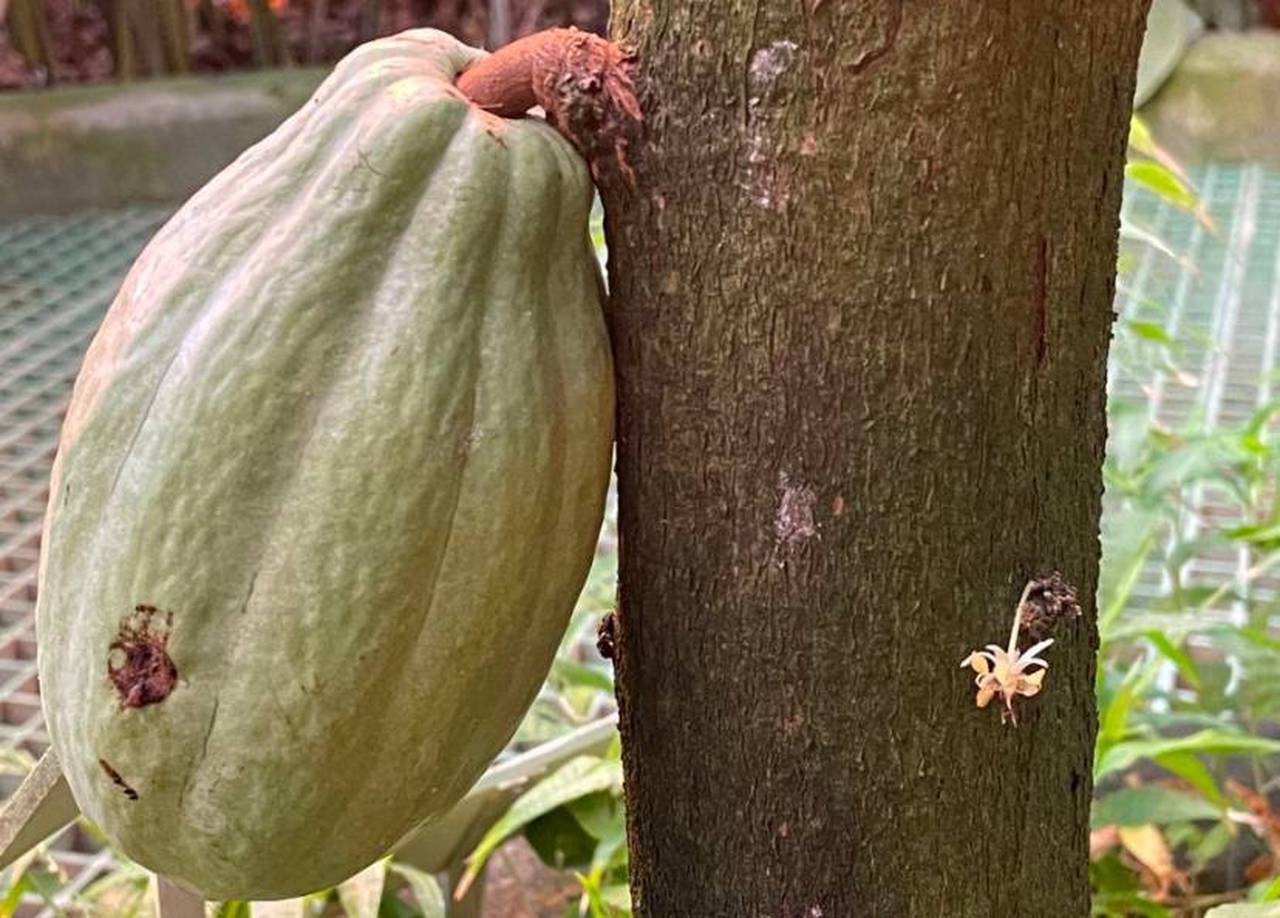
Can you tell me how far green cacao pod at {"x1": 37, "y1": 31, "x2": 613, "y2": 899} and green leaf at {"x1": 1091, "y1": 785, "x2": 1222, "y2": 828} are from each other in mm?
762

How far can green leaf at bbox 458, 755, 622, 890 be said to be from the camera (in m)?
1.21

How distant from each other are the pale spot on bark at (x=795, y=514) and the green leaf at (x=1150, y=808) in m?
0.71

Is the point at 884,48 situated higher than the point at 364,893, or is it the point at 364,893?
the point at 884,48

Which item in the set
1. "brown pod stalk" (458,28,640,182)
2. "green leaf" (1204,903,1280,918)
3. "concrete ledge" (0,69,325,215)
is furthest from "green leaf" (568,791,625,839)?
"concrete ledge" (0,69,325,215)

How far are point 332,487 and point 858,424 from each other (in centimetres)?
20

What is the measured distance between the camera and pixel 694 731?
68 centimetres

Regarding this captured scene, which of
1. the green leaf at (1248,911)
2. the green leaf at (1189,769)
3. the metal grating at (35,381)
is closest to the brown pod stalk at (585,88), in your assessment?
the green leaf at (1248,911)

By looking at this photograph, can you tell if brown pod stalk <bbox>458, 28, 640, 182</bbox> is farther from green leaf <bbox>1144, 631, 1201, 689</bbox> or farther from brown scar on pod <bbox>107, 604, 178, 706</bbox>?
green leaf <bbox>1144, 631, 1201, 689</bbox>

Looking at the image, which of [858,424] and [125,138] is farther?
[125,138]

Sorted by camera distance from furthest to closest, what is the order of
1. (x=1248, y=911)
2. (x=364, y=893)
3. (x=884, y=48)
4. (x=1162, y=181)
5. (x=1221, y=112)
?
(x=1221, y=112) → (x=1162, y=181) → (x=364, y=893) → (x=1248, y=911) → (x=884, y=48)

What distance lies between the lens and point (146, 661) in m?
0.60

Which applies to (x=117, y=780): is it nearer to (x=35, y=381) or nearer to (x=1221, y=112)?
(x=35, y=381)

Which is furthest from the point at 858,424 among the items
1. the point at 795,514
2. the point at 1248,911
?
the point at 1248,911

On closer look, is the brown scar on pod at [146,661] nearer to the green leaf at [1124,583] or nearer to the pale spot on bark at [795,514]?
the pale spot on bark at [795,514]
